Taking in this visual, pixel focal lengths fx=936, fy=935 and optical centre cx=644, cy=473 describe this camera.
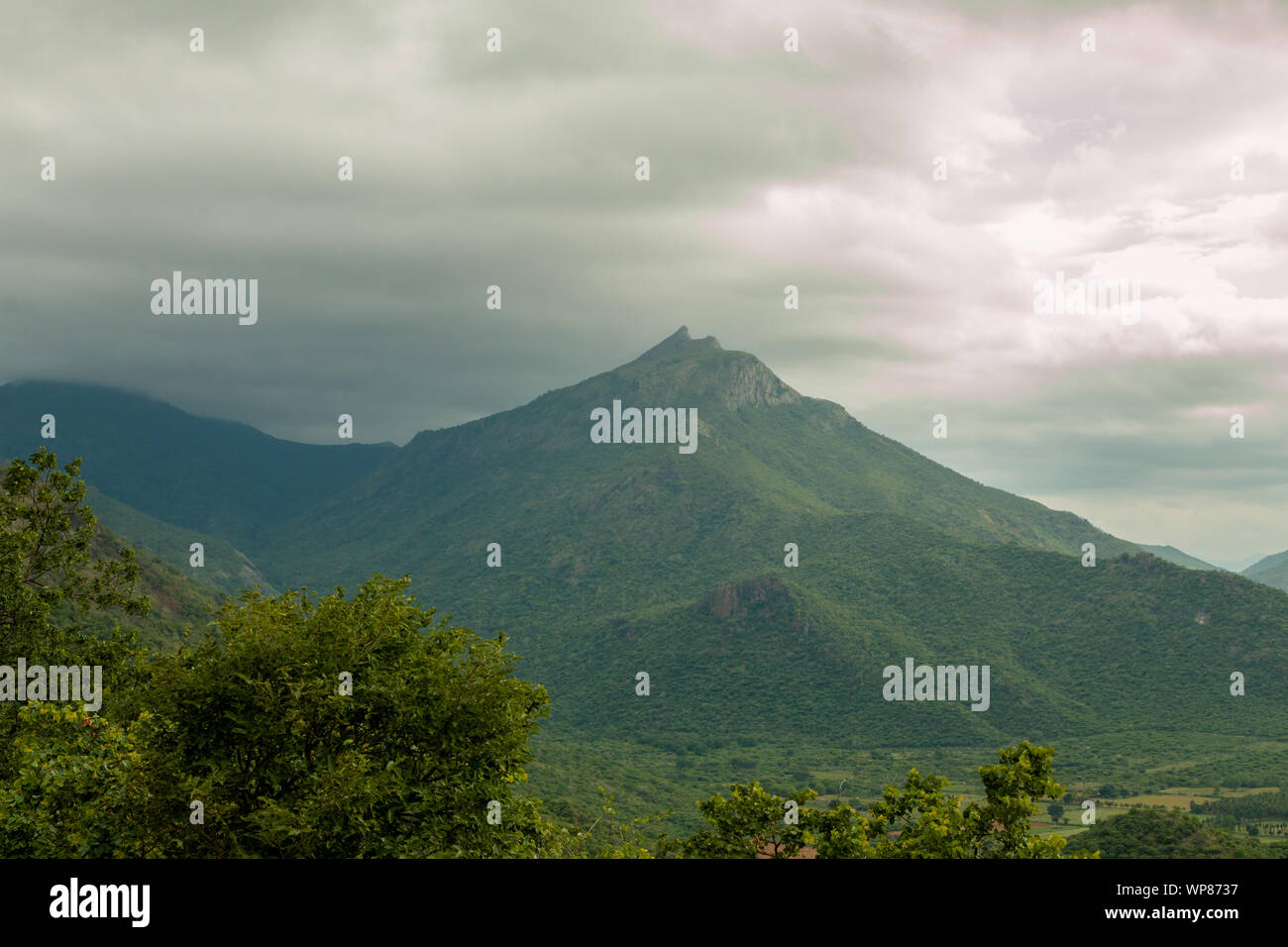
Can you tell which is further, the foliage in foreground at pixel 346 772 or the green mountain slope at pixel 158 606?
the green mountain slope at pixel 158 606

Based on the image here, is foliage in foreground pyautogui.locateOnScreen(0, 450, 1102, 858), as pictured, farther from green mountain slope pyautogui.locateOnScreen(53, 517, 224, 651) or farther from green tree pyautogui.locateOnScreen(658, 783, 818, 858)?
green mountain slope pyautogui.locateOnScreen(53, 517, 224, 651)

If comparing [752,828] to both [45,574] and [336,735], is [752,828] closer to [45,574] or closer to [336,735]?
[336,735]

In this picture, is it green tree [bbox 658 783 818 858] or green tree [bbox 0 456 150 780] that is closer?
green tree [bbox 658 783 818 858]

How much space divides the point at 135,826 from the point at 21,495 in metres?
19.4

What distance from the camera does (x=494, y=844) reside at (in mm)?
17688

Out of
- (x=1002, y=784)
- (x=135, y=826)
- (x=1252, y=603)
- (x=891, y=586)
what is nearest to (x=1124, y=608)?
(x=1252, y=603)

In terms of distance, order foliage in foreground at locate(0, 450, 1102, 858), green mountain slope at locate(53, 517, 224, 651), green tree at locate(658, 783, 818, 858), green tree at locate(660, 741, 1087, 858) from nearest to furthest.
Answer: foliage in foreground at locate(0, 450, 1102, 858), green tree at locate(660, 741, 1087, 858), green tree at locate(658, 783, 818, 858), green mountain slope at locate(53, 517, 224, 651)

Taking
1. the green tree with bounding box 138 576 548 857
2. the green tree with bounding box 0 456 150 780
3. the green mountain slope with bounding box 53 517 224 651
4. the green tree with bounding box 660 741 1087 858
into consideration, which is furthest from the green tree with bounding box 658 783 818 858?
the green mountain slope with bounding box 53 517 224 651

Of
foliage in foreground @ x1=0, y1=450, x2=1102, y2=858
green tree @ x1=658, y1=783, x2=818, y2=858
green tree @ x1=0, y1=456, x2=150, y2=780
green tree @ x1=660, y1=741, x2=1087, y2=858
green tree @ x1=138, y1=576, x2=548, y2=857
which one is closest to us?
green tree @ x1=138, y1=576, x2=548, y2=857

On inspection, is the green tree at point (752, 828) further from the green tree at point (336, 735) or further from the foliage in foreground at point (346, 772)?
the green tree at point (336, 735)

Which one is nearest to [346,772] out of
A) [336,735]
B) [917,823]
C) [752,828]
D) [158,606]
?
[336,735]

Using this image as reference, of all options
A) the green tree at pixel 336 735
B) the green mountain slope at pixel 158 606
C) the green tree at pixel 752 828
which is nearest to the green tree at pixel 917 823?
the green tree at pixel 752 828
